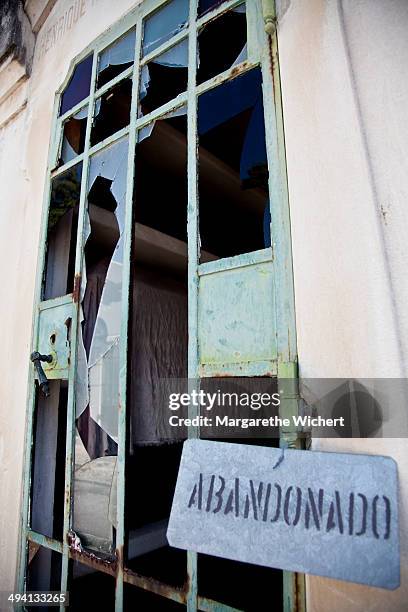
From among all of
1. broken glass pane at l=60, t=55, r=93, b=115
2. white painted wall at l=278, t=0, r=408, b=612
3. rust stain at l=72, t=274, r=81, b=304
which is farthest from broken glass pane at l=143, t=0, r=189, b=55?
rust stain at l=72, t=274, r=81, b=304

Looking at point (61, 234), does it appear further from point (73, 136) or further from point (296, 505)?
point (296, 505)

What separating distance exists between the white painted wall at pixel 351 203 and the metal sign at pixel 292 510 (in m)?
0.11

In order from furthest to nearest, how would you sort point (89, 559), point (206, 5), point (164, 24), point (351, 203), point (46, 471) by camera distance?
point (46, 471), point (164, 24), point (206, 5), point (89, 559), point (351, 203)

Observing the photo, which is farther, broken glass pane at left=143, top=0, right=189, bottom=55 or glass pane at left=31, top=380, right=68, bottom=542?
glass pane at left=31, top=380, right=68, bottom=542

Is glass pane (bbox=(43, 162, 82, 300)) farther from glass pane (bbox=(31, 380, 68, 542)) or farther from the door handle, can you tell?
glass pane (bbox=(31, 380, 68, 542))

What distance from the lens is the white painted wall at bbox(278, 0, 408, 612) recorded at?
3.46 ft

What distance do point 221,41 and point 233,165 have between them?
1.82 meters

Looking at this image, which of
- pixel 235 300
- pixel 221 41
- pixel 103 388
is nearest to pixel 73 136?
pixel 221 41

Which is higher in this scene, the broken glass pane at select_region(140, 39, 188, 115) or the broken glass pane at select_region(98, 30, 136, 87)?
the broken glass pane at select_region(98, 30, 136, 87)

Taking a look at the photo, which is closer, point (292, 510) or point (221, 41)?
point (292, 510)

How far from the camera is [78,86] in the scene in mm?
2539

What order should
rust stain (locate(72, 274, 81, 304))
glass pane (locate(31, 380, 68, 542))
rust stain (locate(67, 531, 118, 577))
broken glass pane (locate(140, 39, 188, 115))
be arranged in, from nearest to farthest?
rust stain (locate(67, 531, 118, 577)), broken glass pane (locate(140, 39, 188, 115)), rust stain (locate(72, 274, 81, 304)), glass pane (locate(31, 380, 68, 542))

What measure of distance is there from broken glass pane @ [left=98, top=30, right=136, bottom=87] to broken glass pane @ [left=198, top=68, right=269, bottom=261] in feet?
2.07

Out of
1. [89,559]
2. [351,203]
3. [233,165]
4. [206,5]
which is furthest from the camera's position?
[233,165]
